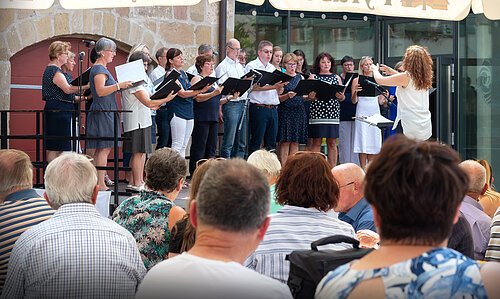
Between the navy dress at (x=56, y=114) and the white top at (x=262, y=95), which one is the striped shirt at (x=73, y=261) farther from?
the white top at (x=262, y=95)

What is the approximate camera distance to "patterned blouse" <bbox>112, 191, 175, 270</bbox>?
4.82 metres

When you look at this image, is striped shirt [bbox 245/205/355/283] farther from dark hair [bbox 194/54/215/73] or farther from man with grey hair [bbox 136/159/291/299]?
dark hair [bbox 194/54/215/73]

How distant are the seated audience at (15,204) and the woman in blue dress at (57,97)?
17.1 ft

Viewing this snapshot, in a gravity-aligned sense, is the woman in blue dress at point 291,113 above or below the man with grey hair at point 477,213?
above

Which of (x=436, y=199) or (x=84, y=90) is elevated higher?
(x=84, y=90)

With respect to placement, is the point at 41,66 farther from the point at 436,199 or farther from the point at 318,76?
the point at 436,199

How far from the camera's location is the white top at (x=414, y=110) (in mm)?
9711

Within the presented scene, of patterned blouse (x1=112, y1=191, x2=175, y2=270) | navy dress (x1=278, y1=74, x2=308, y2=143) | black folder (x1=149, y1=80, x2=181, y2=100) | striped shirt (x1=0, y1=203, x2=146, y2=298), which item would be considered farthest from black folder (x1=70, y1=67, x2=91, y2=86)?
striped shirt (x1=0, y1=203, x2=146, y2=298)

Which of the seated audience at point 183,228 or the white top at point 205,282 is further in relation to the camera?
the seated audience at point 183,228

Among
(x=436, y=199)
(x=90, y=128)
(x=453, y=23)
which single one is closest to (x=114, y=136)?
(x=90, y=128)

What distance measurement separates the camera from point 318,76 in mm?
12734

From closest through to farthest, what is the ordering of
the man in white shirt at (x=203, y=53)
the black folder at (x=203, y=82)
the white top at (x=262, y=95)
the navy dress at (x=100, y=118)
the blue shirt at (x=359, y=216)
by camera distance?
1. the blue shirt at (x=359, y=216)
2. the navy dress at (x=100, y=118)
3. the black folder at (x=203, y=82)
4. the man in white shirt at (x=203, y=53)
5. the white top at (x=262, y=95)

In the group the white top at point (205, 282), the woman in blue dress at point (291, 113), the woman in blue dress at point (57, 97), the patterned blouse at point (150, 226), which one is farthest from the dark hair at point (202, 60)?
the white top at point (205, 282)

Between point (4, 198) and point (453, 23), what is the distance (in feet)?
43.4
